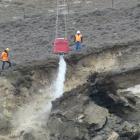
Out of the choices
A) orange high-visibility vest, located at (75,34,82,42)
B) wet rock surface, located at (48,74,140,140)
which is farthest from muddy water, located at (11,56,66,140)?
orange high-visibility vest, located at (75,34,82,42)

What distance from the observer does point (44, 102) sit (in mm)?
34875

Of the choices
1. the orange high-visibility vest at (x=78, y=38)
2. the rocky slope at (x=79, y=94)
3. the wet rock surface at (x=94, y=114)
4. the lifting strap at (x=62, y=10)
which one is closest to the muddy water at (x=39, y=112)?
the rocky slope at (x=79, y=94)

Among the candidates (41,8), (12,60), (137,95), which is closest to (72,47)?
(12,60)

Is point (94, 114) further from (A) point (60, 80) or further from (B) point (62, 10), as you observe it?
(B) point (62, 10)

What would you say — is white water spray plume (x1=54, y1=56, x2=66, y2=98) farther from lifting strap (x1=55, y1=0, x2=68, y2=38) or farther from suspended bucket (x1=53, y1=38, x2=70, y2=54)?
lifting strap (x1=55, y1=0, x2=68, y2=38)

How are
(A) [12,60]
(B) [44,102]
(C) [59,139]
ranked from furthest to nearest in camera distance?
(A) [12,60] < (B) [44,102] < (C) [59,139]

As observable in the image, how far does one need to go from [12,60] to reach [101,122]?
6.91 meters

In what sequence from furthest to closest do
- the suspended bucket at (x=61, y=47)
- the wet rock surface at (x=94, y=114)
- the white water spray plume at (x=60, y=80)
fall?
the suspended bucket at (x=61, y=47)
the white water spray plume at (x=60, y=80)
the wet rock surface at (x=94, y=114)

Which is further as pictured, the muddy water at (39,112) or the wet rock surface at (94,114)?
the muddy water at (39,112)

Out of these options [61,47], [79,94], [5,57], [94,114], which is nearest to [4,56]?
[5,57]

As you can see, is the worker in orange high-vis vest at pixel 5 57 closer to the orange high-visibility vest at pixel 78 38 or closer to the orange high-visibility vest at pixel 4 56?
the orange high-visibility vest at pixel 4 56

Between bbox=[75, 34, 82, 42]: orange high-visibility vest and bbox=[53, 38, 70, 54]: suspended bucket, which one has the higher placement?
bbox=[75, 34, 82, 42]: orange high-visibility vest

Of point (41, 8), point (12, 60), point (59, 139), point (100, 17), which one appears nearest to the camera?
point (59, 139)

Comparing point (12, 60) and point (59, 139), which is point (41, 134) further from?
point (12, 60)
